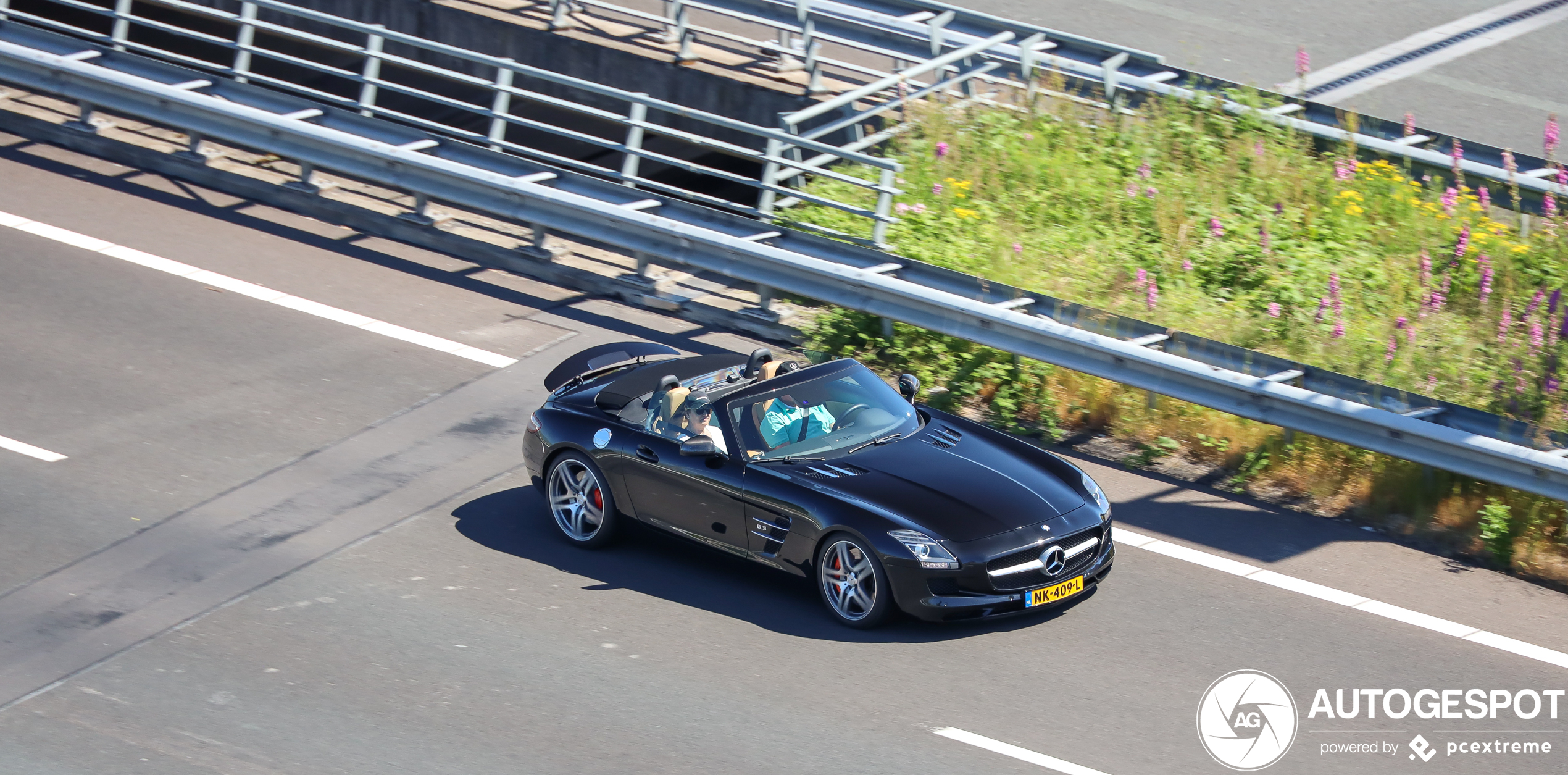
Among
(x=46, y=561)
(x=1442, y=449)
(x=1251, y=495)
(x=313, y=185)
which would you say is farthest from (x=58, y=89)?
(x=1442, y=449)

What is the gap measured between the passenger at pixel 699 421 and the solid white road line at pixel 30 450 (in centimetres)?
422

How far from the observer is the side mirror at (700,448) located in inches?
366

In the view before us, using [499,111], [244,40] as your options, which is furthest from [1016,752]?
[244,40]

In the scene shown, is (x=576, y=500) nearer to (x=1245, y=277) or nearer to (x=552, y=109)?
(x=1245, y=277)

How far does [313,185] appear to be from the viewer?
15.5m

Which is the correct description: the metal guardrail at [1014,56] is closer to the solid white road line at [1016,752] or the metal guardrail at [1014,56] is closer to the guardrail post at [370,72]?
the guardrail post at [370,72]

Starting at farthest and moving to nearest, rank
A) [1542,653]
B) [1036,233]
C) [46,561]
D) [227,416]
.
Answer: [1036,233] → [227,416] → [46,561] → [1542,653]

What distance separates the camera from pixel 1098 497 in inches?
361

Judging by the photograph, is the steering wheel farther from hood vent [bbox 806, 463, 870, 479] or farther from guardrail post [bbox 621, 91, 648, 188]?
guardrail post [bbox 621, 91, 648, 188]

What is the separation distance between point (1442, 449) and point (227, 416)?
7949 mm

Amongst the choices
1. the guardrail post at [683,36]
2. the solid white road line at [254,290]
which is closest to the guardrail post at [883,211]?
the solid white road line at [254,290]

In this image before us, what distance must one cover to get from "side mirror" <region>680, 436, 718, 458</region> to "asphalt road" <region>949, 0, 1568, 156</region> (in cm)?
1052

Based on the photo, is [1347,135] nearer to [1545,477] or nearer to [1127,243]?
[1127,243]

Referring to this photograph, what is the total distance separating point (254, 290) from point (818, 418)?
6090mm
